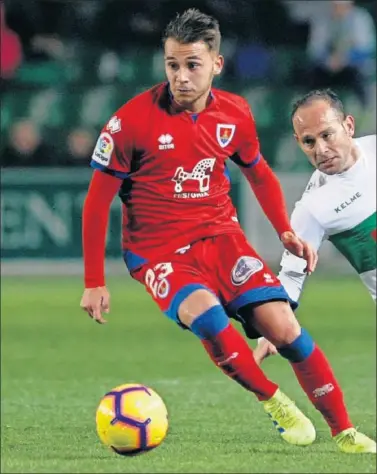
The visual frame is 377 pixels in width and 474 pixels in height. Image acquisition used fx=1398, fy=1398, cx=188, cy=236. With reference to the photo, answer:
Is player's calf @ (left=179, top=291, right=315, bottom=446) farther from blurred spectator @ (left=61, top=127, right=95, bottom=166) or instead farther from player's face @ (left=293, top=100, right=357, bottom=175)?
blurred spectator @ (left=61, top=127, right=95, bottom=166)

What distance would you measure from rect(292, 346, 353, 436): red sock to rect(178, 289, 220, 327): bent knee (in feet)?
1.73

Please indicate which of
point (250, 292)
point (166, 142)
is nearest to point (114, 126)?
point (166, 142)

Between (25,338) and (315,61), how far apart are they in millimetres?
5902

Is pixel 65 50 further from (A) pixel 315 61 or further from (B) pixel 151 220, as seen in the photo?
(B) pixel 151 220

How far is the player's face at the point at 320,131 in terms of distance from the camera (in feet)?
21.4

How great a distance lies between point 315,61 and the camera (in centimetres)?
1636

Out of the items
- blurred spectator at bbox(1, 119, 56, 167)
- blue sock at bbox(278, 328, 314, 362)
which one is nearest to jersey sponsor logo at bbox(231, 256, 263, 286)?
blue sock at bbox(278, 328, 314, 362)

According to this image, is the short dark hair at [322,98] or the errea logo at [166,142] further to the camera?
the short dark hair at [322,98]

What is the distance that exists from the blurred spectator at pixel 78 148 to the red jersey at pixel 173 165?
9.67 m

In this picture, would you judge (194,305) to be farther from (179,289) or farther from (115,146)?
(115,146)

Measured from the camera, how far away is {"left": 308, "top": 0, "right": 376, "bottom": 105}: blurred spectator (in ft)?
52.1

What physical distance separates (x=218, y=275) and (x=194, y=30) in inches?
43.9

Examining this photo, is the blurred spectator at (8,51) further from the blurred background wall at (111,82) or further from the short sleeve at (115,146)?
the short sleeve at (115,146)

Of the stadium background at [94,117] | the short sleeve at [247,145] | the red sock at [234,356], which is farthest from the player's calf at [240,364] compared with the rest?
the stadium background at [94,117]
